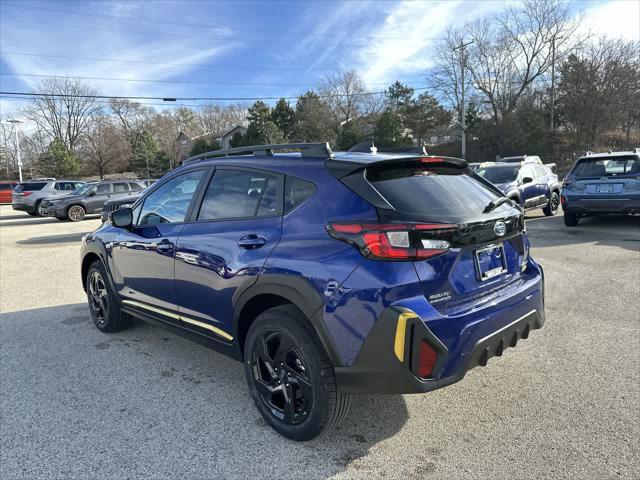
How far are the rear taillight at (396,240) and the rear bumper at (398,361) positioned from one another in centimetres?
29

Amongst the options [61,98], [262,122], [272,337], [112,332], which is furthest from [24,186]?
[61,98]

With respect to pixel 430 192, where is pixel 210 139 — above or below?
above

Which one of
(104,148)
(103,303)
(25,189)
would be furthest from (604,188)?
(104,148)

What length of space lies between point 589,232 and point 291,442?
9534mm

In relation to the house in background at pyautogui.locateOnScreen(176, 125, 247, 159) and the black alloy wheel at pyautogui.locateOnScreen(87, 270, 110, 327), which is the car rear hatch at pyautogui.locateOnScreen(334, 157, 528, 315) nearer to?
the black alloy wheel at pyautogui.locateOnScreen(87, 270, 110, 327)

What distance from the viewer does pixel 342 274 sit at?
2350mm

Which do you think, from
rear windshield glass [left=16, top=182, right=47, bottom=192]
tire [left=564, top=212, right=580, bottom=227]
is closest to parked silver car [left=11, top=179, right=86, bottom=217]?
rear windshield glass [left=16, top=182, right=47, bottom=192]

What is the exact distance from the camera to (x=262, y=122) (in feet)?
183

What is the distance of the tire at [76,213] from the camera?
18.2 meters

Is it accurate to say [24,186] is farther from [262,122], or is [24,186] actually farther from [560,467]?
[262,122]

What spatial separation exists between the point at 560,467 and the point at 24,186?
25522 mm

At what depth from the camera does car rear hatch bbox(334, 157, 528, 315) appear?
2342 mm

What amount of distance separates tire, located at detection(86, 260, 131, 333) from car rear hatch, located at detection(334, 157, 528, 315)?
315 cm

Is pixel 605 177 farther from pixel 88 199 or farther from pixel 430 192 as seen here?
pixel 88 199
